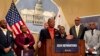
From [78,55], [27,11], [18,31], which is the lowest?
[78,55]

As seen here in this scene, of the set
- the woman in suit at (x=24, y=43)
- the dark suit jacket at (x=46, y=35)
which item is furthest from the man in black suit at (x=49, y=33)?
the woman in suit at (x=24, y=43)

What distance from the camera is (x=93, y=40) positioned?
7.06m

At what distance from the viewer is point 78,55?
20.9 feet

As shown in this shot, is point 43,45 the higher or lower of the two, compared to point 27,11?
lower

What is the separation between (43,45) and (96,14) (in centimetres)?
232

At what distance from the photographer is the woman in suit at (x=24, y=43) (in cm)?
647

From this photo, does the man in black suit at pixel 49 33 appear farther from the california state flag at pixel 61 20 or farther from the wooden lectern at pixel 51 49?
the california state flag at pixel 61 20

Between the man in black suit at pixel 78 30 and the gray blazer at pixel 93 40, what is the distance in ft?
0.57

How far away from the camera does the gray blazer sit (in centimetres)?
702

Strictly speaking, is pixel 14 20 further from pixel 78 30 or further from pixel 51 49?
pixel 78 30

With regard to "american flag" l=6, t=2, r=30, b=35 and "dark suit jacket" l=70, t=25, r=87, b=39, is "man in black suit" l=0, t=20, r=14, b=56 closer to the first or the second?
"american flag" l=6, t=2, r=30, b=35

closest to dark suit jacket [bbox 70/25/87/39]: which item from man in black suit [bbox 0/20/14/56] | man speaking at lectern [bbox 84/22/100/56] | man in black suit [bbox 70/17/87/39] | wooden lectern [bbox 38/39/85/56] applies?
man in black suit [bbox 70/17/87/39]

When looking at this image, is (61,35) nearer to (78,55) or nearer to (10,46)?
(78,55)

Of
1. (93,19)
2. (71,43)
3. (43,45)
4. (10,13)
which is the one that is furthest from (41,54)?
(93,19)
